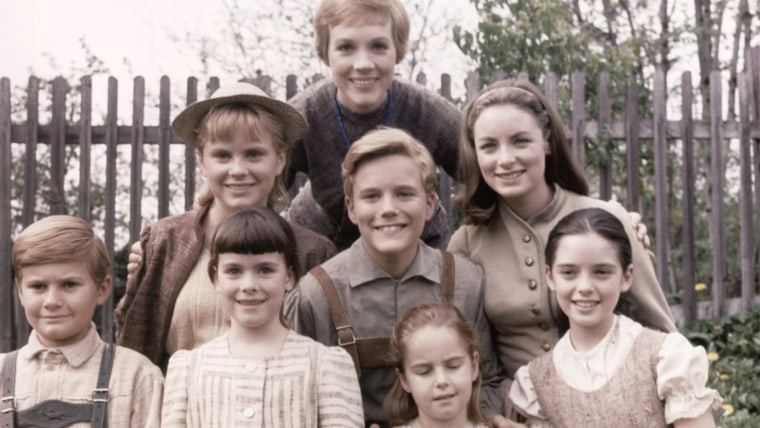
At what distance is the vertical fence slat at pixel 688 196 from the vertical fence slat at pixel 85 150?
16.1 feet

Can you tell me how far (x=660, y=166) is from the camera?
7.35 metres

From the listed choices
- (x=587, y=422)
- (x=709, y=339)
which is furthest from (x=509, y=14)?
(x=587, y=422)

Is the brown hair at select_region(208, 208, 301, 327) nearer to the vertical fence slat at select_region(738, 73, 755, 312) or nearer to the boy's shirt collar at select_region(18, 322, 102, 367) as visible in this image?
the boy's shirt collar at select_region(18, 322, 102, 367)

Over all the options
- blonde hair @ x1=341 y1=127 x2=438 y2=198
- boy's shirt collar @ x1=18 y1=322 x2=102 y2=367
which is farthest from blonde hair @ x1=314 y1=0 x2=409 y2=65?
boy's shirt collar @ x1=18 y1=322 x2=102 y2=367

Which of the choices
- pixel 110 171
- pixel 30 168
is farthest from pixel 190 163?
pixel 30 168

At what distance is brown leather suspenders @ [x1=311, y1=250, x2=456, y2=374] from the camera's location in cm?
318

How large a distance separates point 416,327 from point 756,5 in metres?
9.95

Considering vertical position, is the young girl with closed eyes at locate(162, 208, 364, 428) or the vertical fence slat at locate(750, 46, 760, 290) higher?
the vertical fence slat at locate(750, 46, 760, 290)

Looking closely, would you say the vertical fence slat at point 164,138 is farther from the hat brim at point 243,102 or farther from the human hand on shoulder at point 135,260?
the human hand on shoulder at point 135,260

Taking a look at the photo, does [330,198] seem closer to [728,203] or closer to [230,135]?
[230,135]

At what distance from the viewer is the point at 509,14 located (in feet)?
26.9

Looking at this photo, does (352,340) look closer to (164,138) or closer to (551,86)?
(164,138)

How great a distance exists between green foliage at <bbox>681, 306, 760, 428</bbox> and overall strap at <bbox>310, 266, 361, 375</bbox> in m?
2.94

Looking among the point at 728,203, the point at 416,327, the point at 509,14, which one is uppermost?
the point at 509,14
